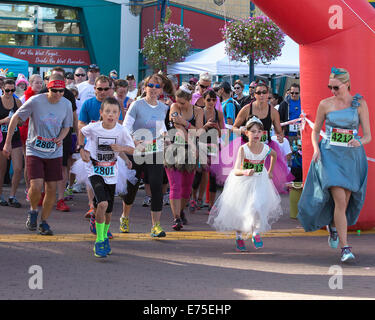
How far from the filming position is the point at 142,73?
33.9 meters

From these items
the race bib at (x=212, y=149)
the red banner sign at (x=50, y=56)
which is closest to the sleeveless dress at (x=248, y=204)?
the race bib at (x=212, y=149)

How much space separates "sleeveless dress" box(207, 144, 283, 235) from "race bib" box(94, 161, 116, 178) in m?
1.34

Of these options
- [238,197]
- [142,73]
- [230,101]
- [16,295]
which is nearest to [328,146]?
[238,197]

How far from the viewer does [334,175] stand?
763cm

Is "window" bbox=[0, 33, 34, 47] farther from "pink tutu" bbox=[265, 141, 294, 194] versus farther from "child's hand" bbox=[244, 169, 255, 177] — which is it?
"child's hand" bbox=[244, 169, 255, 177]

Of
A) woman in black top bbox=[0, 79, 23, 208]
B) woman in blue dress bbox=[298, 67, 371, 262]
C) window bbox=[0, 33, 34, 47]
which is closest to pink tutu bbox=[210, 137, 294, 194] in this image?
woman in blue dress bbox=[298, 67, 371, 262]

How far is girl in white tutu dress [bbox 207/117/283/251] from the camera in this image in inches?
308

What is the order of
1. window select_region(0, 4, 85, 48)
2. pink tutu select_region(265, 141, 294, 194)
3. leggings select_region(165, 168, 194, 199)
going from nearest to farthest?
leggings select_region(165, 168, 194, 199), pink tutu select_region(265, 141, 294, 194), window select_region(0, 4, 85, 48)

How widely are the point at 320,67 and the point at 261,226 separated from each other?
7.75 ft

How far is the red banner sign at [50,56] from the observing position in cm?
3186

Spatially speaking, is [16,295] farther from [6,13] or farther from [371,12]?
[6,13]

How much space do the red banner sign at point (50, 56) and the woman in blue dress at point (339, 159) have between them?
2592cm

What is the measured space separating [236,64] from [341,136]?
12832mm
